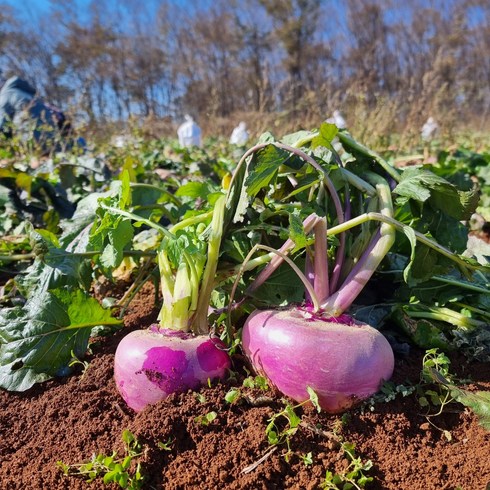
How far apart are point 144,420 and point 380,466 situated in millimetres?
580

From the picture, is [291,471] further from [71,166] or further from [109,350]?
[71,166]

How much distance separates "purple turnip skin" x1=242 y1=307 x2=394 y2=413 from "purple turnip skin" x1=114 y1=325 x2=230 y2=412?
14 cm

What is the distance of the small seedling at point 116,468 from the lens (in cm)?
111

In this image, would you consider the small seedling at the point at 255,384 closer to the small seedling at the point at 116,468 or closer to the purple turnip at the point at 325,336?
the purple turnip at the point at 325,336

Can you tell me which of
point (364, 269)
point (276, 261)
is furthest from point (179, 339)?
point (364, 269)

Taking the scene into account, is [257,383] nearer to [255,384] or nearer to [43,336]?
[255,384]

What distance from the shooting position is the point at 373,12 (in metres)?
32.9

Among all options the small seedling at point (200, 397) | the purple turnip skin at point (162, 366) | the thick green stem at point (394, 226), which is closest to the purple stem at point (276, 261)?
the thick green stem at point (394, 226)

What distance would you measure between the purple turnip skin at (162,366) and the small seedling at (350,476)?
0.39 metres

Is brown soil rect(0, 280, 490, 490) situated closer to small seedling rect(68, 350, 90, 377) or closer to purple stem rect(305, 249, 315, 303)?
small seedling rect(68, 350, 90, 377)

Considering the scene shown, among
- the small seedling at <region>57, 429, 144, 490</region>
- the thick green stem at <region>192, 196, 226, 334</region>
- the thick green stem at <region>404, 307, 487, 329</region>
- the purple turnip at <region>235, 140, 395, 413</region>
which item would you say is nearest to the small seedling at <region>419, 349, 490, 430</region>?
the purple turnip at <region>235, 140, 395, 413</region>

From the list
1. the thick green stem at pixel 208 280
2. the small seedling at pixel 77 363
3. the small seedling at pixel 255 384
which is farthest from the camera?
the small seedling at pixel 77 363

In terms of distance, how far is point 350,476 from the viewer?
1121mm

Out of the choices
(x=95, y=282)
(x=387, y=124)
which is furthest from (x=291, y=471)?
(x=387, y=124)
